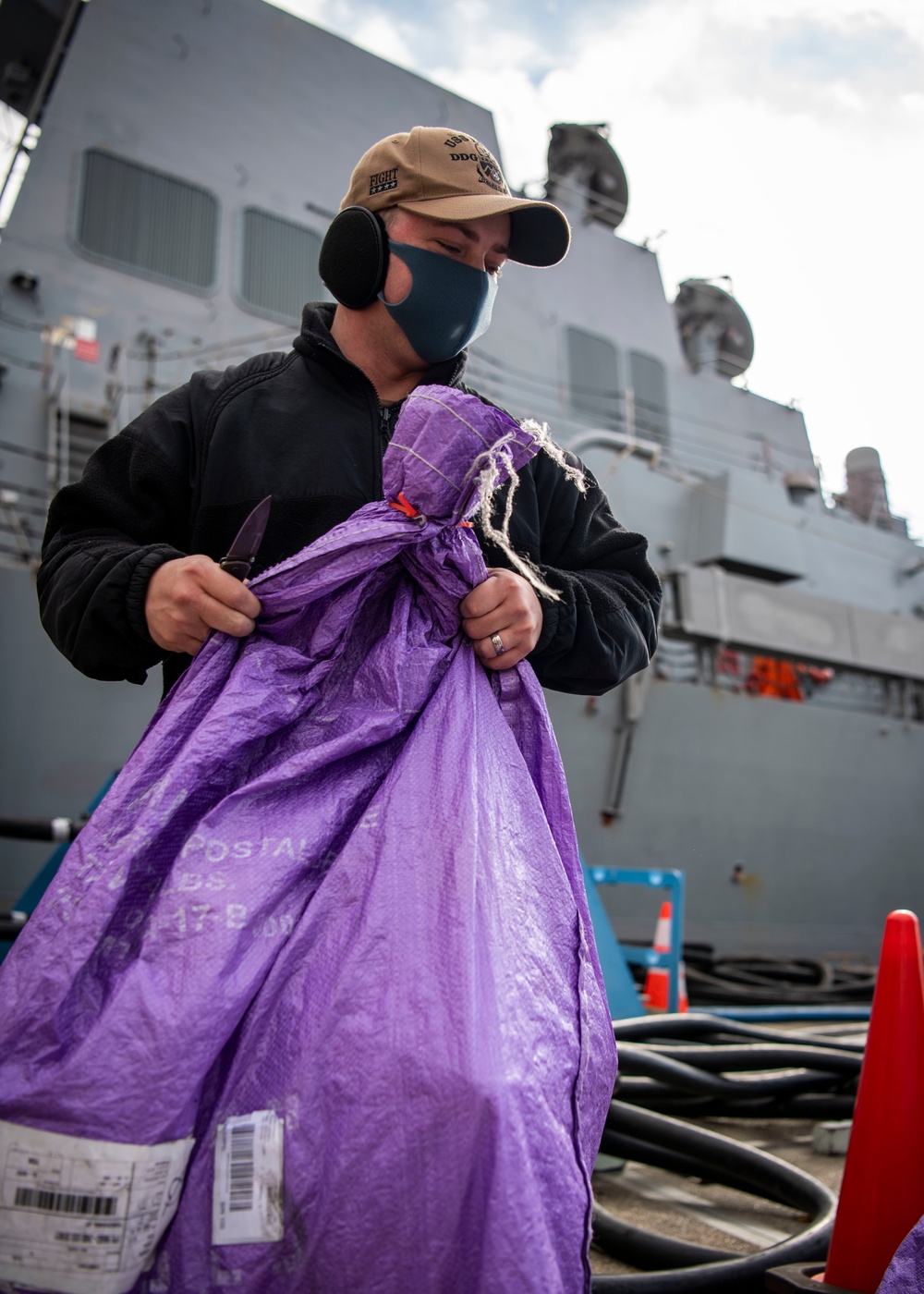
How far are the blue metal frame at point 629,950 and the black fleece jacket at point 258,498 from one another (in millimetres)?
2343

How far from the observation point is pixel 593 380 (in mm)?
9922

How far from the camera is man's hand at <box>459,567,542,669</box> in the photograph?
A: 3.48 feet

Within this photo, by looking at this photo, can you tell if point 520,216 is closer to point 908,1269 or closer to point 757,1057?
point 908,1269

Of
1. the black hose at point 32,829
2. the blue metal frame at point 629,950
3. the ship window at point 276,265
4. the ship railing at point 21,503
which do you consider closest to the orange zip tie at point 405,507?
the black hose at point 32,829

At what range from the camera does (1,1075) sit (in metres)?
0.78

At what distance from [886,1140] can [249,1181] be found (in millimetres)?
1161

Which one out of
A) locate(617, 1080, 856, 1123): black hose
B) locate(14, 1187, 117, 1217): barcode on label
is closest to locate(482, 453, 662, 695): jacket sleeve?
locate(14, 1187, 117, 1217): barcode on label

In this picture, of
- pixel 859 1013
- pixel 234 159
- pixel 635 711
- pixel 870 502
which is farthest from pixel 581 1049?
pixel 870 502

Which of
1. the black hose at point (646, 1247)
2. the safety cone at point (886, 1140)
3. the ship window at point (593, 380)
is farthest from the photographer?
the ship window at point (593, 380)

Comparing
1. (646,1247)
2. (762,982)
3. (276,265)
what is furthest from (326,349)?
(276,265)

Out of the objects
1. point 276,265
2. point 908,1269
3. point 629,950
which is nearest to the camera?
point 908,1269

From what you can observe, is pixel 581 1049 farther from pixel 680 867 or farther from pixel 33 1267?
pixel 680 867

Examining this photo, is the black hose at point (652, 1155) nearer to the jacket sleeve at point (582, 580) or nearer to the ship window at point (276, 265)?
the jacket sleeve at point (582, 580)

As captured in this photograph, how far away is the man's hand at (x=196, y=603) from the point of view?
1022mm
